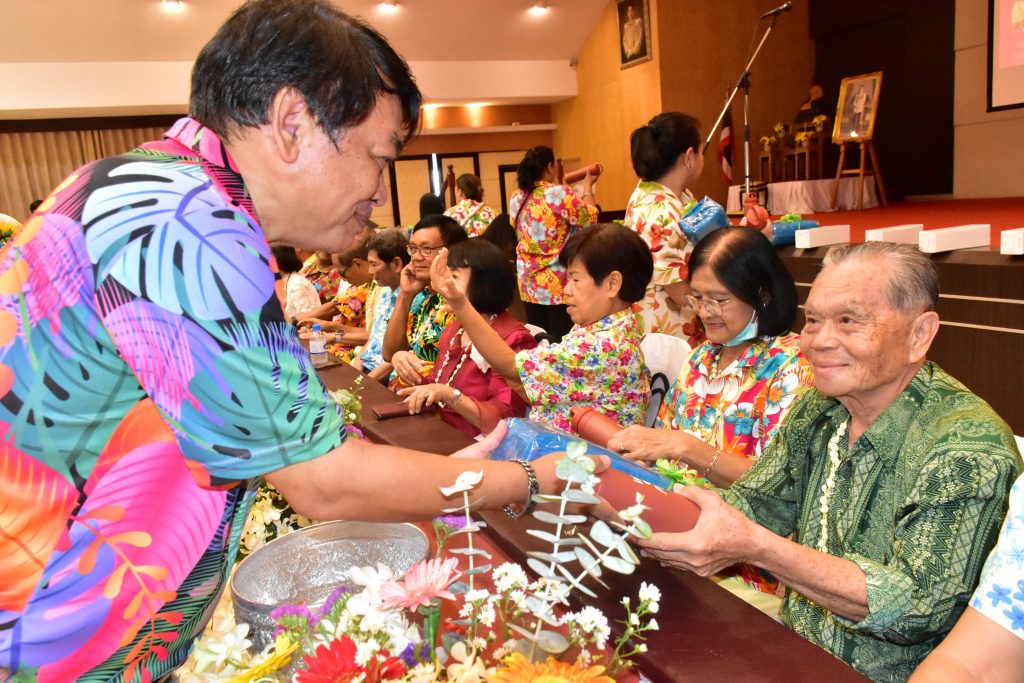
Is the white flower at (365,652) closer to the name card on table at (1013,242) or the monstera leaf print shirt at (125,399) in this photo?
the monstera leaf print shirt at (125,399)

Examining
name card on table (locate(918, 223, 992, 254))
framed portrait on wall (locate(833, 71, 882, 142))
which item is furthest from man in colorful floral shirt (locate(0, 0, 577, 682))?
framed portrait on wall (locate(833, 71, 882, 142))

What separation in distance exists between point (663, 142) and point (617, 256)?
1393mm

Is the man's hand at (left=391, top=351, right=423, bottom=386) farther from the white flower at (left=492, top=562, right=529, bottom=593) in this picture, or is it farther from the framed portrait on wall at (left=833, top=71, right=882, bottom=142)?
the framed portrait on wall at (left=833, top=71, right=882, bottom=142)

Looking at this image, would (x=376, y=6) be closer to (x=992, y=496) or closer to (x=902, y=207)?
Result: (x=902, y=207)

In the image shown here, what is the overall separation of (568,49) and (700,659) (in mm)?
11720

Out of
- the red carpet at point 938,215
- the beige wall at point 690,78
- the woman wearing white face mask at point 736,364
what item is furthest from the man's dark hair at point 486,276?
the beige wall at point 690,78

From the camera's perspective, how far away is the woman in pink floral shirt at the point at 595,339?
2.43 meters

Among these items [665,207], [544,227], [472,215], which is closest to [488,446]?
[665,207]

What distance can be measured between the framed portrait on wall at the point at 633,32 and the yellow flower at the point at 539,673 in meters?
10.5

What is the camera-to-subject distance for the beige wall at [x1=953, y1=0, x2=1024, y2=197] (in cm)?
885

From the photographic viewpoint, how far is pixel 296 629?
0.81 m

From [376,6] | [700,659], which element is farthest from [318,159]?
[376,6]

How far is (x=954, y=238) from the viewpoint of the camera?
4133 mm

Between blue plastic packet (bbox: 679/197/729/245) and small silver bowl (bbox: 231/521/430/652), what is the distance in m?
2.62
